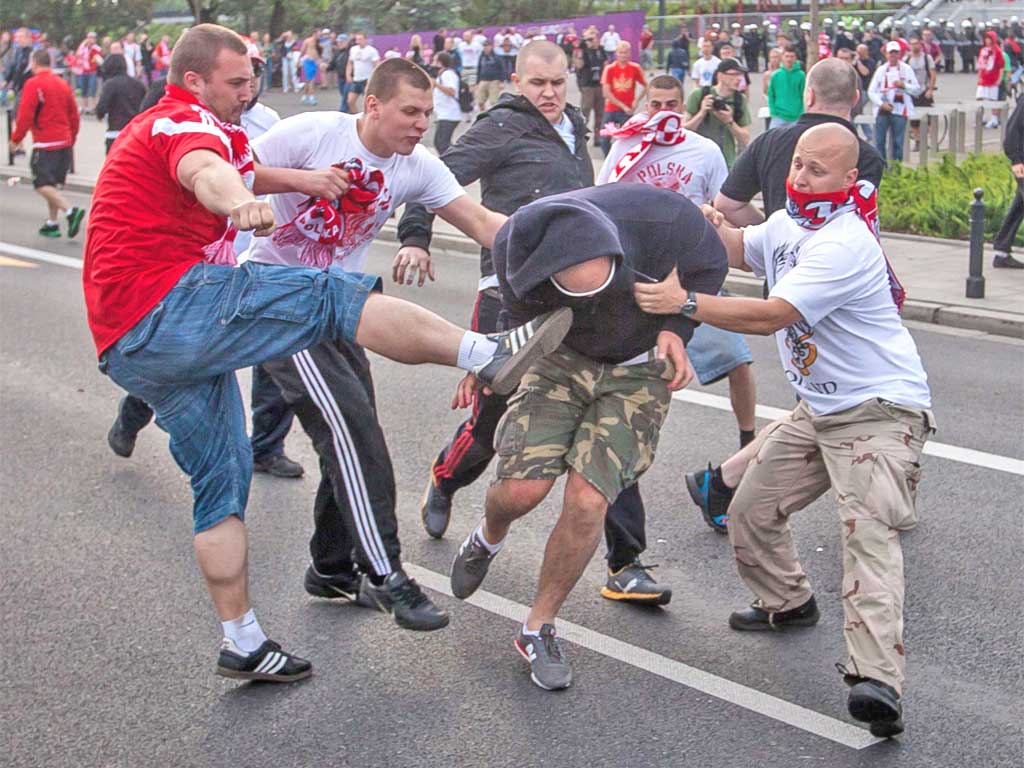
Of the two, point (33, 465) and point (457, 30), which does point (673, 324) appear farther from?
point (457, 30)

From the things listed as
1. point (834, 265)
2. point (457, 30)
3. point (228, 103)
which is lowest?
point (457, 30)

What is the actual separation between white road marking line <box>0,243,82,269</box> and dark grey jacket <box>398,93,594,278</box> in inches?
330

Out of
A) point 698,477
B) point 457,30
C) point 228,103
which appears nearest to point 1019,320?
point 698,477

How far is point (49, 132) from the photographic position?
15883 millimetres

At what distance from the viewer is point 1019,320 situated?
10.6m

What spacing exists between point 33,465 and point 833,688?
4.49 meters

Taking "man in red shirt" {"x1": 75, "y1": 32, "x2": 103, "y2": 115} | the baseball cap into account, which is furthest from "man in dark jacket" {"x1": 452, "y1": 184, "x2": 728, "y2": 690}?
"man in red shirt" {"x1": 75, "y1": 32, "x2": 103, "y2": 115}

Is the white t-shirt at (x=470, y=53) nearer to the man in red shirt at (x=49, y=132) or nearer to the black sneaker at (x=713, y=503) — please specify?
the man in red shirt at (x=49, y=132)

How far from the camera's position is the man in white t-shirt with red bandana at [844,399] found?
434 centimetres

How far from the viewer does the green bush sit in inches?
556

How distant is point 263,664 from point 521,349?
4.59 feet

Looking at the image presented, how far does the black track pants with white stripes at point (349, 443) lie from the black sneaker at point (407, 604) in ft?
0.18

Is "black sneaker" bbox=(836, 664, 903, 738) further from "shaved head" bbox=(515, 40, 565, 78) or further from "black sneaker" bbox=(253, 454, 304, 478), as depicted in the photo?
"black sneaker" bbox=(253, 454, 304, 478)

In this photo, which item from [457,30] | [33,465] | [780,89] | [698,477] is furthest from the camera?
[457,30]
